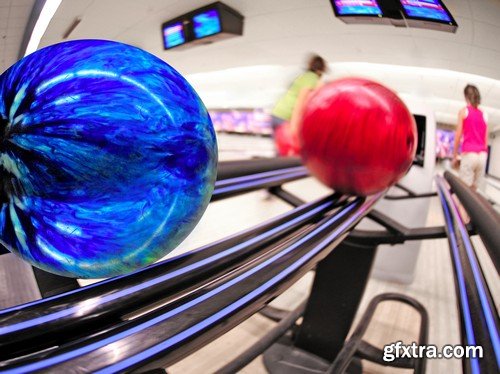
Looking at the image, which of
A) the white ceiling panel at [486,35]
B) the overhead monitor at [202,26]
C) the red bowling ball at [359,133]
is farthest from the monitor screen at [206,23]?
the white ceiling panel at [486,35]

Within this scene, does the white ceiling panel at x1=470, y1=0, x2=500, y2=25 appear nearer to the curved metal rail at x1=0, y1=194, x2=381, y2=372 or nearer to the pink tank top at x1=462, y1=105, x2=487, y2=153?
the pink tank top at x1=462, y1=105, x2=487, y2=153

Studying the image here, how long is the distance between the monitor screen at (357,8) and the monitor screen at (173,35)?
41 cm

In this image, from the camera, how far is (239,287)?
31 cm

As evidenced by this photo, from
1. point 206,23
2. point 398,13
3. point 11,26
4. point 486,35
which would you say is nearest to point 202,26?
point 206,23

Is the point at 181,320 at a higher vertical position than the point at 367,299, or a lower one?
higher

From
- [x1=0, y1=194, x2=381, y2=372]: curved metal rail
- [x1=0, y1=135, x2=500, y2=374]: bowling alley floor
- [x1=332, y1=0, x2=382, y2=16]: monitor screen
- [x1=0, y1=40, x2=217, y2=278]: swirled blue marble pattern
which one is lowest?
[x1=0, y1=135, x2=500, y2=374]: bowling alley floor

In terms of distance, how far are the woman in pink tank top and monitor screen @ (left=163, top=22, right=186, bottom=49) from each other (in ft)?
3.74

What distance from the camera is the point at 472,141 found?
1416mm

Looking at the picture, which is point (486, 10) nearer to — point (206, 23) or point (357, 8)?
→ point (357, 8)

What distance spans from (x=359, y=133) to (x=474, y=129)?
1.05m

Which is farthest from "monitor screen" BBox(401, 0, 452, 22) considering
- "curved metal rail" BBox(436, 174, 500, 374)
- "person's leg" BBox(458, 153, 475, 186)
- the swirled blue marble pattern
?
"person's leg" BBox(458, 153, 475, 186)

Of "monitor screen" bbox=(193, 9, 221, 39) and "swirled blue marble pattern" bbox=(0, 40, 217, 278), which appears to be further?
"monitor screen" bbox=(193, 9, 221, 39)

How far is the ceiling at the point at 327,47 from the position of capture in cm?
73

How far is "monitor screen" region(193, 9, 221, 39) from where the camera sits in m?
0.70
